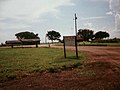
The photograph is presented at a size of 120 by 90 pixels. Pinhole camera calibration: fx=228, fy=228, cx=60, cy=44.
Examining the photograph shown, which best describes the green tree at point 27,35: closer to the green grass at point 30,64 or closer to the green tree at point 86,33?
the green tree at point 86,33

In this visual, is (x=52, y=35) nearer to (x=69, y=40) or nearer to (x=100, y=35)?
(x=100, y=35)

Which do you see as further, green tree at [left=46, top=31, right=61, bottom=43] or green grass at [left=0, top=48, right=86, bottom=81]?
green tree at [left=46, top=31, right=61, bottom=43]

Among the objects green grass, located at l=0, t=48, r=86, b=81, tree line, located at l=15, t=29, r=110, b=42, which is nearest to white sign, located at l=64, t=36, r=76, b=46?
green grass, located at l=0, t=48, r=86, b=81

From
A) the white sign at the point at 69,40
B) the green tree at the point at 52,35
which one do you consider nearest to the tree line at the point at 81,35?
the green tree at the point at 52,35

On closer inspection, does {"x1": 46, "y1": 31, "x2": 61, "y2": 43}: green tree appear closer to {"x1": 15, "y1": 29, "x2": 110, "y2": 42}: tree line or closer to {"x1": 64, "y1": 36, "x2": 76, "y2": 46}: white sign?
{"x1": 15, "y1": 29, "x2": 110, "y2": 42}: tree line

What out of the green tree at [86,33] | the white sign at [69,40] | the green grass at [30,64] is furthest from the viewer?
the green tree at [86,33]

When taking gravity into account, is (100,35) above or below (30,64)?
above

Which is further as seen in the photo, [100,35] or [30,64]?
[100,35]

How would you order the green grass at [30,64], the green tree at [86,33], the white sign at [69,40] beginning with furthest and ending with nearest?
the green tree at [86,33] < the white sign at [69,40] < the green grass at [30,64]

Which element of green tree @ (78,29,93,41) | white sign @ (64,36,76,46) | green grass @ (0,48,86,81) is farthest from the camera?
green tree @ (78,29,93,41)

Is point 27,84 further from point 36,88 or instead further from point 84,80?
point 84,80

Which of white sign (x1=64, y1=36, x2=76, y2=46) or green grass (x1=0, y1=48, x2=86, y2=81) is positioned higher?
white sign (x1=64, y1=36, x2=76, y2=46)

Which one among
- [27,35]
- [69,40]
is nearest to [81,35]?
[27,35]

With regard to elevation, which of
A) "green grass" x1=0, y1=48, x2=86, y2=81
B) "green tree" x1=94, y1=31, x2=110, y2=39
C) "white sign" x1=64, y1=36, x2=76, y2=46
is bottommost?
"green grass" x1=0, y1=48, x2=86, y2=81
